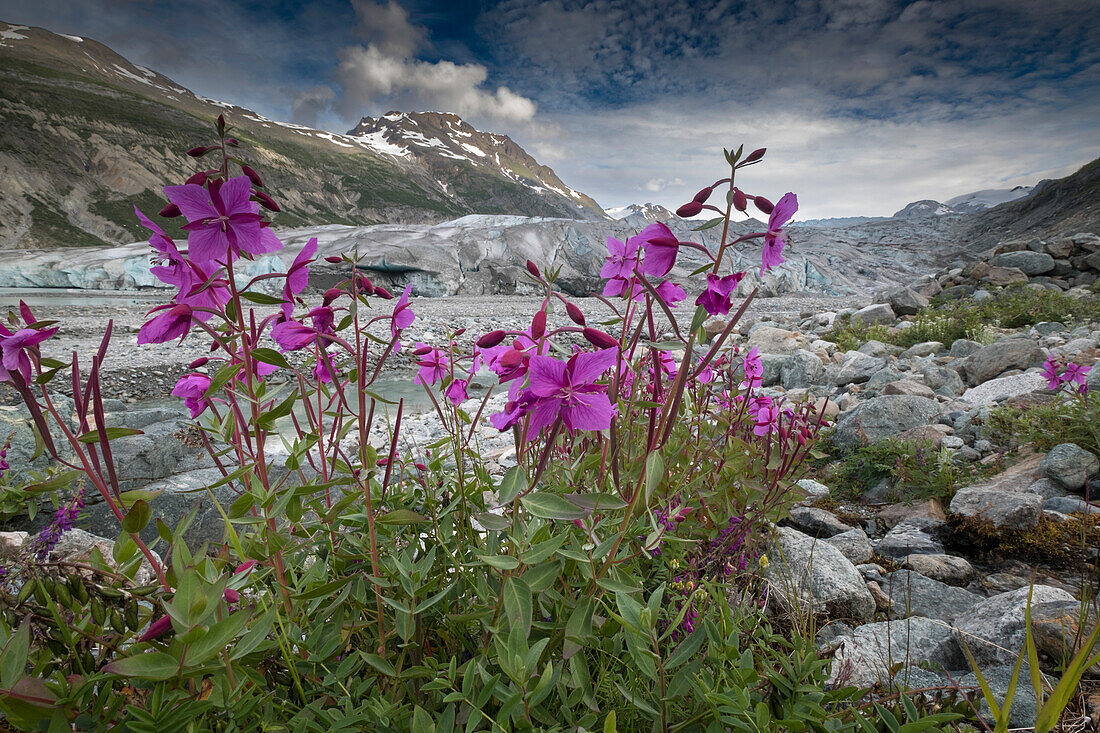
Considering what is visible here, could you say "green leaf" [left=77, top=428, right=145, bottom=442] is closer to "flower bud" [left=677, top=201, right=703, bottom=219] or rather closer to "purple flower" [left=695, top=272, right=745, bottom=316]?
"purple flower" [left=695, top=272, right=745, bottom=316]

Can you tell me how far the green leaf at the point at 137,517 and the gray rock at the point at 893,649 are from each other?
1684mm

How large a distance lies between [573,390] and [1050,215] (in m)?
45.7

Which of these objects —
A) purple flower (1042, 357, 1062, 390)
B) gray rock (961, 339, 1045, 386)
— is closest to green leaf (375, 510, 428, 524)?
purple flower (1042, 357, 1062, 390)

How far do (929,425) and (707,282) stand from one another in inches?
146

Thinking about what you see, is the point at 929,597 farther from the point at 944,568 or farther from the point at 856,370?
the point at 856,370

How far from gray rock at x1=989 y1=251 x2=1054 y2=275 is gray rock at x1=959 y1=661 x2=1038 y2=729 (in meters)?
14.5

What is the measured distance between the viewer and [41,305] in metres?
15.9

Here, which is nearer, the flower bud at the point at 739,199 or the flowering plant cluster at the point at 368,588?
the flowering plant cluster at the point at 368,588

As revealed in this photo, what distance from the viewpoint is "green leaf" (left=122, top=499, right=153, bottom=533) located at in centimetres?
81

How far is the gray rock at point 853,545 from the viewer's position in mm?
2320

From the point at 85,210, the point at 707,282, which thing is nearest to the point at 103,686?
the point at 707,282

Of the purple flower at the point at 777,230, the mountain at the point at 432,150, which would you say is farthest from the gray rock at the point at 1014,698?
the mountain at the point at 432,150

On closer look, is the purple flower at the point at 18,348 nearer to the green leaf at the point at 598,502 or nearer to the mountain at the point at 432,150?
the green leaf at the point at 598,502

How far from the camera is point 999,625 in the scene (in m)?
1.57
